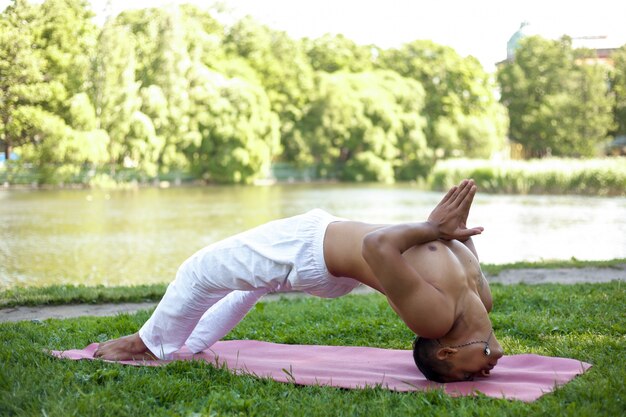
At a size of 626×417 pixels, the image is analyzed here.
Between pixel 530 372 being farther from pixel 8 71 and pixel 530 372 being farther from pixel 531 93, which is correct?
pixel 531 93

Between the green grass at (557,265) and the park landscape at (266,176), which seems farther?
the green grass at (557,265)

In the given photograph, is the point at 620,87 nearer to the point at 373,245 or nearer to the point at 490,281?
the point at 490,281

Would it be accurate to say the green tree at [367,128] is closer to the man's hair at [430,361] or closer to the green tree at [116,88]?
the green tree at [116,88]

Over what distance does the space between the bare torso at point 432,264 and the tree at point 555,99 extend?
143 ft

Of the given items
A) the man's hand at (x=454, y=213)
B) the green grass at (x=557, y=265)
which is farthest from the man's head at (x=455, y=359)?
the green grass at (x=557, y=265)

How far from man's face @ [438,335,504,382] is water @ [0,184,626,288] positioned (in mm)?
6599

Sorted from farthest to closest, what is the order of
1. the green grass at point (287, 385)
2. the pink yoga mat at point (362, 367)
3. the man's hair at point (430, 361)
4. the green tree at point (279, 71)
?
the green tree at point (279, 71)
the man's hair at point (430, 361)
the pink yoga mat at point (362, 367)
the green grass at point (287, 385)

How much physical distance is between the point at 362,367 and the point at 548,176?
950 inches

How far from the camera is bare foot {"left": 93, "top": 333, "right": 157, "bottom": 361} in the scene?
11.7ft

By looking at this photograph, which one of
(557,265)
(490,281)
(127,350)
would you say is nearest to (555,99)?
(557,265)

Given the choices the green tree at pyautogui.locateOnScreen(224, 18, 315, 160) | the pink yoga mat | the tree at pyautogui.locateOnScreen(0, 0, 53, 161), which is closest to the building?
the green tree at pyautogui.locateOnScreen(224, 18, 315, 160)

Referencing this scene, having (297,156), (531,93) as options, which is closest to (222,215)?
(297,156)

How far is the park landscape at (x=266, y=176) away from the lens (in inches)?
123

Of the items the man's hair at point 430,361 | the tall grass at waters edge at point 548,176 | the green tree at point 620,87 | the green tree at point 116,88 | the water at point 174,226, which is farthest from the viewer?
the green tree at point 620,87
